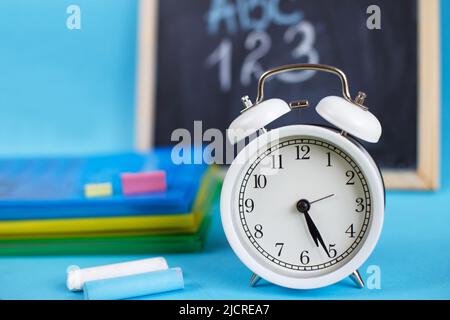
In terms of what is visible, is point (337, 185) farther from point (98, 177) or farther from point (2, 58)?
point (2, 58)

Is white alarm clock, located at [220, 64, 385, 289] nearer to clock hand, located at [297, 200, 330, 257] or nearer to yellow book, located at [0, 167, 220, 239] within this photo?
clock hand, located at [297, 200, 330, 257]

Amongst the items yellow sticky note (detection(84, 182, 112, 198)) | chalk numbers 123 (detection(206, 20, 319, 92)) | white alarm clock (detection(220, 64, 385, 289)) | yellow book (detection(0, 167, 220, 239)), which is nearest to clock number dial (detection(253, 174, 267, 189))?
white alarm clock (detection(220, 64, 385, 289))

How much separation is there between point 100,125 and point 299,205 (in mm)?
1034

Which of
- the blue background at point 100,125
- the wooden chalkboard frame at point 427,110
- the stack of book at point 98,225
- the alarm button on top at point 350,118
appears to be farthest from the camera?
the wooden chalkboard frame at point 427,110

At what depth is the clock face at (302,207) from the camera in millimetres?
1094

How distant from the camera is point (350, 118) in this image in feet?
3.39

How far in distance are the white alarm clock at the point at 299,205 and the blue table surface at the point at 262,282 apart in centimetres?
4

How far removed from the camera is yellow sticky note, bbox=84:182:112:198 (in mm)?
1395

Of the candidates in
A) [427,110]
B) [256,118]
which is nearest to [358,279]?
[256,118]

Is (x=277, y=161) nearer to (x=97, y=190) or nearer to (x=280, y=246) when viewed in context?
(x=280, y=246)

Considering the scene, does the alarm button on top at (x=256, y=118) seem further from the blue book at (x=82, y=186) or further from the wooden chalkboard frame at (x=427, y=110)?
the wooden chalkboard frame at (x=427, y=110)

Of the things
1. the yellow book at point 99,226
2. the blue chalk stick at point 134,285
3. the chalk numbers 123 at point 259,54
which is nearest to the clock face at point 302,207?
the blue chalk stick at point 134,285

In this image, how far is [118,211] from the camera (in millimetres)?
1341
